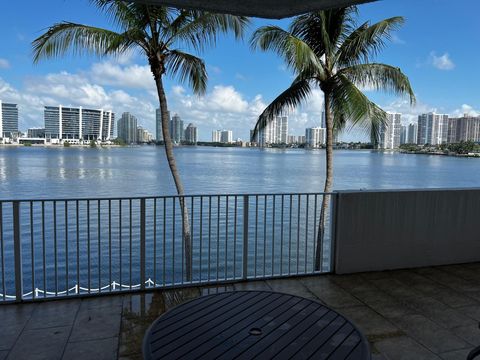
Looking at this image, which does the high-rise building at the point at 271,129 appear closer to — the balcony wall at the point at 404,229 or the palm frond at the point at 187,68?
the palm frond at the point at 187,68

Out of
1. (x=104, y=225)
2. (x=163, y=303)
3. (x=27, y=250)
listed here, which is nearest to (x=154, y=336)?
(x=163, y=303)

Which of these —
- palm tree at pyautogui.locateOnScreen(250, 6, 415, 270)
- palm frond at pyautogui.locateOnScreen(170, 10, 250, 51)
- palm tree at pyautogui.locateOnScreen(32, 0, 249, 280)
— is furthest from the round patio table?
palm frond at pyautogui.locateOnScreen(170, 10, 250, 51)

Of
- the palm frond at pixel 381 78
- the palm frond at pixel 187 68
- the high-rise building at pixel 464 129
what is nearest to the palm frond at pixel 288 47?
the palm frond at pixel 381 78

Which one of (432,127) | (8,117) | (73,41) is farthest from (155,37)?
(8,117)

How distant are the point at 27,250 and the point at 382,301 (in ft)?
39.7

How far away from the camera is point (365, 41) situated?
8062mm

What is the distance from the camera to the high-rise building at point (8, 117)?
50.7 meters

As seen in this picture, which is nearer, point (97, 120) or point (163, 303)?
point (163, 303)

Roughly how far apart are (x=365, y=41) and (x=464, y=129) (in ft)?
96.3

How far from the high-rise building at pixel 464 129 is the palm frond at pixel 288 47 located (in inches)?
1125

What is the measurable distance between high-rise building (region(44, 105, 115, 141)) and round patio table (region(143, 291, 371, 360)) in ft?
177

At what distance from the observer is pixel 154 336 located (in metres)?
1.98

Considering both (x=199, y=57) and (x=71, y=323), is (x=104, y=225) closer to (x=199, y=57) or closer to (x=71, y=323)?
(x=199, y=57)

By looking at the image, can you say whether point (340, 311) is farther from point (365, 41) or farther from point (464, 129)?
point (464, 129)
